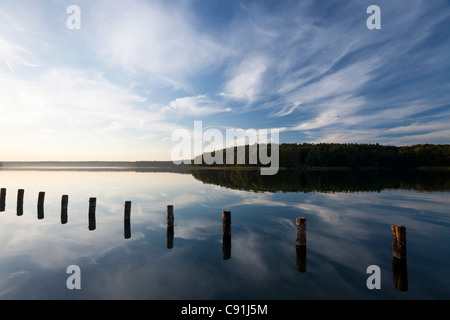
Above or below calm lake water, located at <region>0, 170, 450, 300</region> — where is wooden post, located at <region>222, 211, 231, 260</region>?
above

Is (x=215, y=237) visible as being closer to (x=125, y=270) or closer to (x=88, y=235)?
(x=125, y=270)

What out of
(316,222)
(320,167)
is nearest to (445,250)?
(316,222)

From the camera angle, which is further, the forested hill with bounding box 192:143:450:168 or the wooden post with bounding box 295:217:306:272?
the forested hill with bounding box 192:143:450:168

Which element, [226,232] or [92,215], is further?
[92,215]

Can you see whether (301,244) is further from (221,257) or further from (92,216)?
(92,216)

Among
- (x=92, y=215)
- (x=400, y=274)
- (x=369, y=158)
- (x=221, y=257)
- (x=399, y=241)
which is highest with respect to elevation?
(x=369, y=158)

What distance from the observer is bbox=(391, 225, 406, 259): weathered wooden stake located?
33.8 feet

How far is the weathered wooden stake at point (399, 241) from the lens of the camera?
10288mm

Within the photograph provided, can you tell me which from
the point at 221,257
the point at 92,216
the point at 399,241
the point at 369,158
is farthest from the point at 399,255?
the point at 369,158

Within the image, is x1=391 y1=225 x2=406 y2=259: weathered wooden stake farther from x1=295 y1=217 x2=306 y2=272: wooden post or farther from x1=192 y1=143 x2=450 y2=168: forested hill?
x1=192 y1=143 x2=450 y2=168: forested hill

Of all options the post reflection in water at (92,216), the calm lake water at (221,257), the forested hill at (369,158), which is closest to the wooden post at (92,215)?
the post reflection in water at (92,216)

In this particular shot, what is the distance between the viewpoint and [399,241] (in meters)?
10.5

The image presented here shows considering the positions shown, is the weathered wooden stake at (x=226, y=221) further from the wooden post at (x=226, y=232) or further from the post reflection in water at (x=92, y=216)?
the post reflection in water at (x=92, y=216)

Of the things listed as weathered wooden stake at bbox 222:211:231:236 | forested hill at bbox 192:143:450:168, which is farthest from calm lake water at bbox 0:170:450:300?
forested hill at bbox 192:143:450:168
